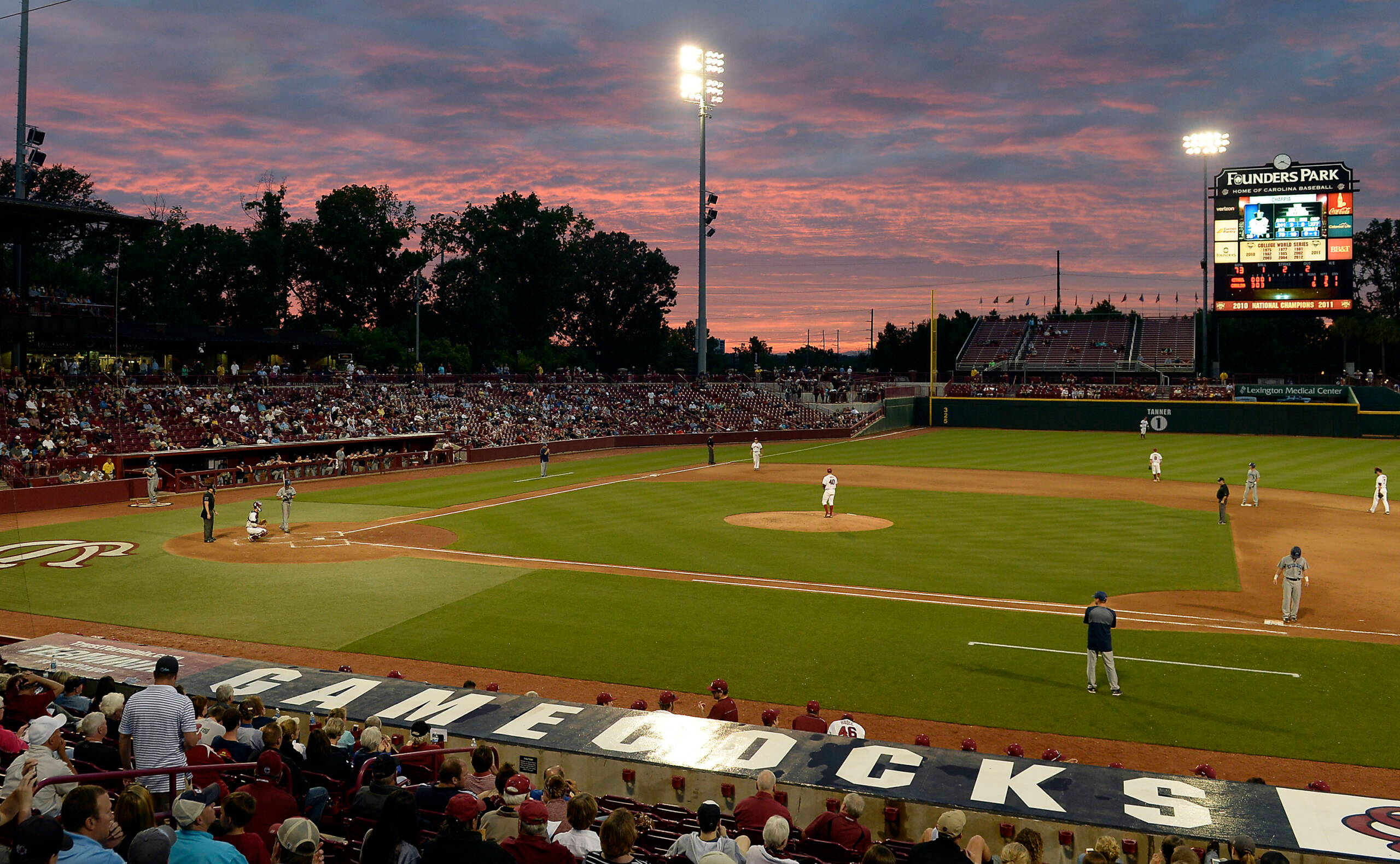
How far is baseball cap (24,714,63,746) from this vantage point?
315 inches

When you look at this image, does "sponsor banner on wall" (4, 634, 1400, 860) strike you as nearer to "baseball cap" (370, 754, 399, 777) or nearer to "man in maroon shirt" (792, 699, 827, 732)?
"man in maroon shirt" (792, 699, 827, 732)

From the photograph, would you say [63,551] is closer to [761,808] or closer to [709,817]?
[761,808]

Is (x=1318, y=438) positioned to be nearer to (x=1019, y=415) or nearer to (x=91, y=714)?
(x=1019, y=415)

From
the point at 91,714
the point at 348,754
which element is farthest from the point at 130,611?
Result: the point at 348,754

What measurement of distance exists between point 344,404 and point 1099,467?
3904cm

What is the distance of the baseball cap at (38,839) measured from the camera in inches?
184

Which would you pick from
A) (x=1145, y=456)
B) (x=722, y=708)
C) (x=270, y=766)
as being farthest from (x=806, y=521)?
(x=1145, y=456)

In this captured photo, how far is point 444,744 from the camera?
9.36m

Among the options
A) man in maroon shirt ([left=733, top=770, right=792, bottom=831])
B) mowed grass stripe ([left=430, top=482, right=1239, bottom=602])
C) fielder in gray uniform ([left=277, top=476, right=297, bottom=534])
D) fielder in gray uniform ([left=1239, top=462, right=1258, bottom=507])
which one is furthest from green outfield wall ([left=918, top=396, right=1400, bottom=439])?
man in maroon shirt ([left=733, top=770, right=792, bottom=831])

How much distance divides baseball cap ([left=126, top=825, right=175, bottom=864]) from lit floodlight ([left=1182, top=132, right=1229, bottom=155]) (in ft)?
265

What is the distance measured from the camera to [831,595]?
20.3 metres

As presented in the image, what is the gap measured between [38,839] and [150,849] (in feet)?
2.07

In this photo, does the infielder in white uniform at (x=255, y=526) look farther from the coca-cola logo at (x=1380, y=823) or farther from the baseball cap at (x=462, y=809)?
the coca-cola logo at (x=1380, y=823)

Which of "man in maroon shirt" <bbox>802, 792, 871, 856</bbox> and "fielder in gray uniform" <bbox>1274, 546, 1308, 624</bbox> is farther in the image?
"fielder in gray uniform" <bbox>1274, 546, 1308, 624</bbox>
